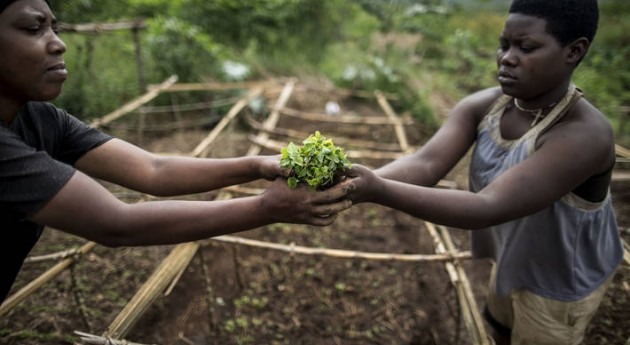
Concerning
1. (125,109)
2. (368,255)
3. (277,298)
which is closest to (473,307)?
(368,255)

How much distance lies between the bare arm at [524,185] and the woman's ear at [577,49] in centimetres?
19

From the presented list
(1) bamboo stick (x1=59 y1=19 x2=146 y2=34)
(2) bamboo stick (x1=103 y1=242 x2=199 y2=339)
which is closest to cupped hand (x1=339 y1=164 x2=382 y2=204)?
(2) bamboo stick (x1=103 y1=242 x2=199 y2=339)

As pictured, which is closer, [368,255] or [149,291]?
[149,291]

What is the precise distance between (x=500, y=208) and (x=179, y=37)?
643cm

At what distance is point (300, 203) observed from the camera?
1647 millimetres

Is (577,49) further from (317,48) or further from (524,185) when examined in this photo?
(317,48)

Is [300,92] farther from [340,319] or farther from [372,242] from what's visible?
[340,319]

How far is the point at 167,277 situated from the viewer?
2.39m

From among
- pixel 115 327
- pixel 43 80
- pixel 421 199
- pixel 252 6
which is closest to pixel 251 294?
pixel 115 327

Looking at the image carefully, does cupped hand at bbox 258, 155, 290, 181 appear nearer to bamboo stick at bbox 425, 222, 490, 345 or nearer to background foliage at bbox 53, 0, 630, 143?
bamboo stick at bbox 425, 222, 490, 345

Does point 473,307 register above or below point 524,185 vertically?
below

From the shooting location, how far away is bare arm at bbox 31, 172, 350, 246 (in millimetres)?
1315

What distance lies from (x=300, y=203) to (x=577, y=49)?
49.7 inches

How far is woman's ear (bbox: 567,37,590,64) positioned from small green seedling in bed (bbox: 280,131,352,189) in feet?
3.24
